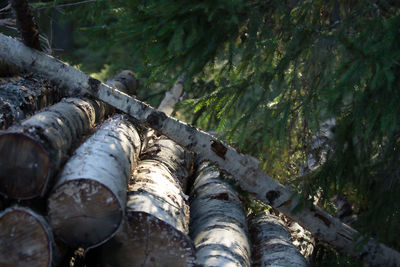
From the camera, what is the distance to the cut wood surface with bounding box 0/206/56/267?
8.50 ft

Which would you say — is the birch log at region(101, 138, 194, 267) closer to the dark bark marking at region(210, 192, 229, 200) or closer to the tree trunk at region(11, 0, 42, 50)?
the dark bark marking at region(210, 192, 229, 200)

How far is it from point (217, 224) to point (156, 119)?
1.37 meters

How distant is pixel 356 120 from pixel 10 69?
13.3 ft

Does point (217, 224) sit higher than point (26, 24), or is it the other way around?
point (26, 24)

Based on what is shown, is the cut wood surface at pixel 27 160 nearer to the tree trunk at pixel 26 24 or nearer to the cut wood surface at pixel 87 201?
the cut wood surface at pixel 87 201

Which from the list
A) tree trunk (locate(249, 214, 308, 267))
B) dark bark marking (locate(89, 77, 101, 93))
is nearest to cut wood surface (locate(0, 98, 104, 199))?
dark bark marking (locate(89, 77, 101, 93))

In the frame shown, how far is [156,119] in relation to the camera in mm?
4152

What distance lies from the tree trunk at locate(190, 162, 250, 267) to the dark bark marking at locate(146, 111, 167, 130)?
0.96 meters

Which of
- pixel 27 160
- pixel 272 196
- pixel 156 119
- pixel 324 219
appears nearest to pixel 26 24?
pixel 156 119

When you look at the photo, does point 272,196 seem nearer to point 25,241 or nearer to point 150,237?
point 150,237

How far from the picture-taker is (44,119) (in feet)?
10.1

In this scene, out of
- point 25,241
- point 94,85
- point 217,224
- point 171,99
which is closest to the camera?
point 25,241

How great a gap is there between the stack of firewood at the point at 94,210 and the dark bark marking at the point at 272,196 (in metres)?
0.51

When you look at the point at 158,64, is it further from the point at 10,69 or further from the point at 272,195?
the point at 10,69
